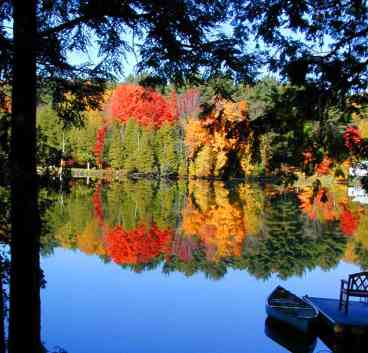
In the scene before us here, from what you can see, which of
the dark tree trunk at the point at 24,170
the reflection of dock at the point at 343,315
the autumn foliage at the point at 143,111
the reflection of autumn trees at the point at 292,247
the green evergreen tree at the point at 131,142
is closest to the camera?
the dark tree trunk at the point at 24,170

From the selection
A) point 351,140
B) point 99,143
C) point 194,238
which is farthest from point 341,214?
point 351,140

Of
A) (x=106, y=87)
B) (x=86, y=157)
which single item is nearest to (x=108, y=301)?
(x=106, y=87)

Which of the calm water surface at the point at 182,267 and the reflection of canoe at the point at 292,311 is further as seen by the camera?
the calm water surface at the point at 182,267

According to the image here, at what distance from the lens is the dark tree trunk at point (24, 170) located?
15.4ft

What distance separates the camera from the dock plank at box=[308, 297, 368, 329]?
1109 cm

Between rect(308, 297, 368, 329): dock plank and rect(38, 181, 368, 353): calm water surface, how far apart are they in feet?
2.22

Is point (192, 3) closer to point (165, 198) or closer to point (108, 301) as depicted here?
point (108, 301)

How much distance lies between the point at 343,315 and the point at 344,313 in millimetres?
131

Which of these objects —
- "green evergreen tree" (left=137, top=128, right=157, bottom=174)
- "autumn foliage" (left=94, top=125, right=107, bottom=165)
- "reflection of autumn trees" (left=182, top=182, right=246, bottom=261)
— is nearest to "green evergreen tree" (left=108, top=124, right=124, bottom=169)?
"autumn foliage" (left=94, top=125, right=107, bottom=165)

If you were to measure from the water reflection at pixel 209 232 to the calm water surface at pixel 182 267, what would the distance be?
0.21ft

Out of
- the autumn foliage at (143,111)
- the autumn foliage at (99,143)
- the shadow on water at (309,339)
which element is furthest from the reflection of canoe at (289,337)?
the autumn foliage at (99,143)

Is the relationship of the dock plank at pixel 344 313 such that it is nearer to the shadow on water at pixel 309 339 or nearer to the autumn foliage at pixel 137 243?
the shadow on water at pixel 309 339

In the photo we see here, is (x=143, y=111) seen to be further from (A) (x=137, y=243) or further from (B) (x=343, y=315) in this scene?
(B) (x=343, y=315)

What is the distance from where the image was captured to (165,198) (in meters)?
42.3
